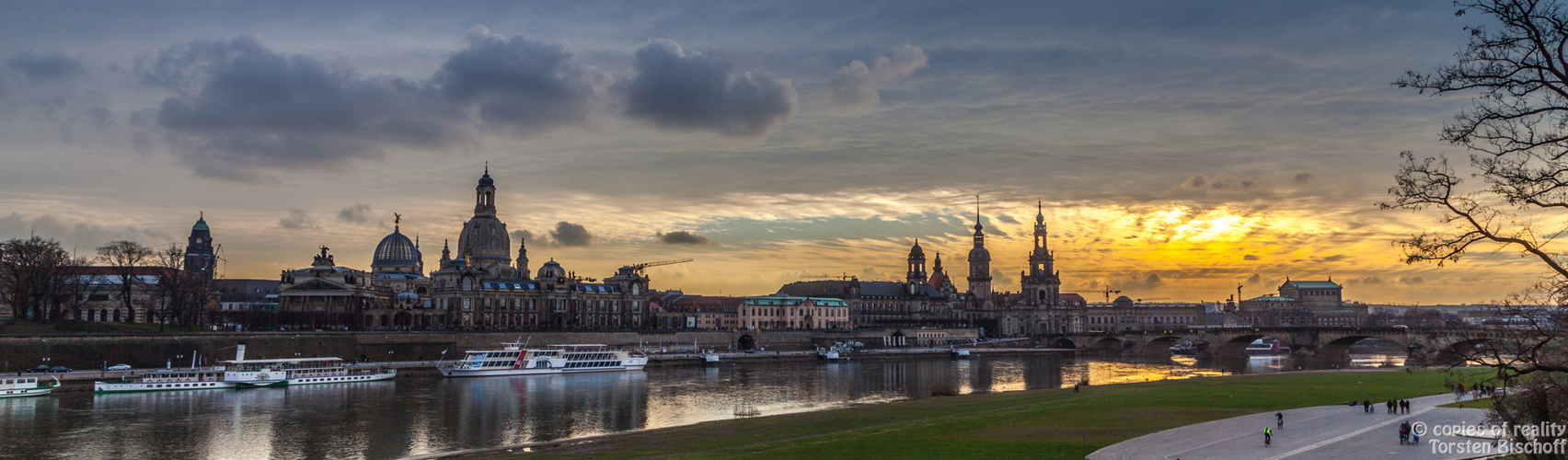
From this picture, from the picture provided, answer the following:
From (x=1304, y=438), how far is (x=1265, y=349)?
134 m

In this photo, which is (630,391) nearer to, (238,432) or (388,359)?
(238,432)

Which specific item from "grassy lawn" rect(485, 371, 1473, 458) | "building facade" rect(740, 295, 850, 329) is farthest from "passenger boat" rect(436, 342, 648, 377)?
"building facade" rect(740, 295, 850, 329)

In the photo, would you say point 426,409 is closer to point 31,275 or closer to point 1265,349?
point 31,275

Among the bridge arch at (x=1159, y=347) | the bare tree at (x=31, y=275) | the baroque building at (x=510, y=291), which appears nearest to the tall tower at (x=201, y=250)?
the baroque building at (x=510, y=291)

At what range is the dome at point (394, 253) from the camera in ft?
520

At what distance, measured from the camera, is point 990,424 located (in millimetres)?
43188

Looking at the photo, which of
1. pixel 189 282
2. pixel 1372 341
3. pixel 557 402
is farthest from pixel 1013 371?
pixel 1372 341

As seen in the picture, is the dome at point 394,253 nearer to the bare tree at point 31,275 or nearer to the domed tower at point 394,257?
the domed tower at point 394,257

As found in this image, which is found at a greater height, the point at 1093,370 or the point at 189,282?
the point at 189,282

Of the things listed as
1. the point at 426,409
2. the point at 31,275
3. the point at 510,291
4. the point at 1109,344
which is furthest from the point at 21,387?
the point at 1109,344

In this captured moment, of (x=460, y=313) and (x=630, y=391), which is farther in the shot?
(x=460, y=313)

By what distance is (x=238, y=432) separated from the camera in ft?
166

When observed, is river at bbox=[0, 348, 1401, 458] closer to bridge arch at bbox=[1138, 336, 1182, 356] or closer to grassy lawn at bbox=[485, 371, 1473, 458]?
grassy lawn at bbox=[485, 371, 1473, 458]

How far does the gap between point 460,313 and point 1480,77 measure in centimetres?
13519
